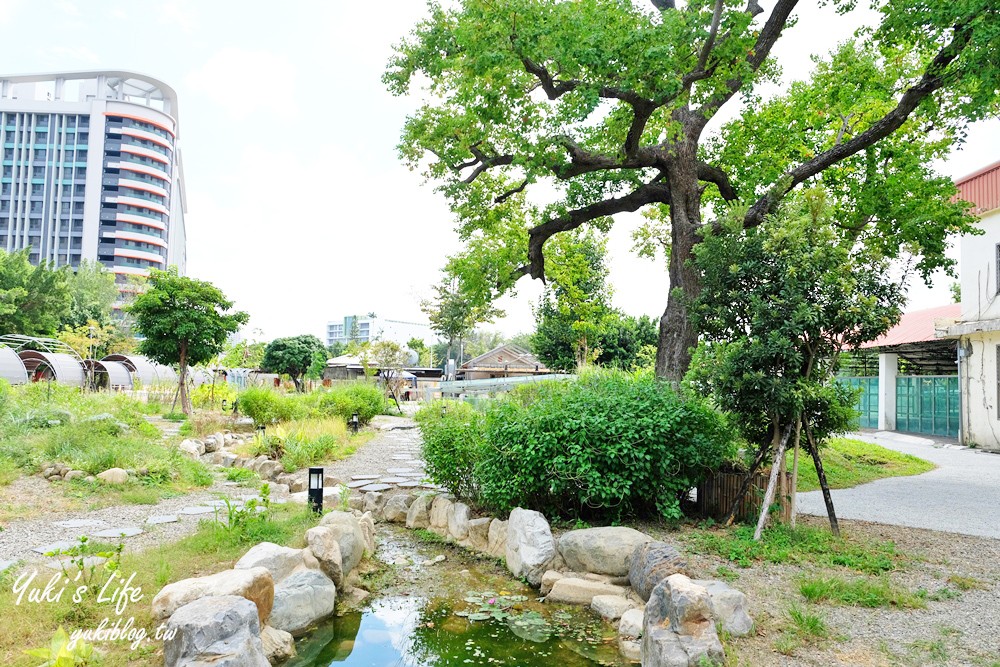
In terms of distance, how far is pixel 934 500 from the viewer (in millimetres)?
8398

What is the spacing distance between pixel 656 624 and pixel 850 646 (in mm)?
1146

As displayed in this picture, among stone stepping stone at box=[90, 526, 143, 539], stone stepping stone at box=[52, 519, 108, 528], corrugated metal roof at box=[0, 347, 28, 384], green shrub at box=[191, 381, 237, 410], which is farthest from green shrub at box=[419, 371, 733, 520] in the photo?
corrugated metal roof at box=[0, 347, 28, 384]

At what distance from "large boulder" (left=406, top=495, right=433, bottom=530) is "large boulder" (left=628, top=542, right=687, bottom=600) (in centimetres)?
299

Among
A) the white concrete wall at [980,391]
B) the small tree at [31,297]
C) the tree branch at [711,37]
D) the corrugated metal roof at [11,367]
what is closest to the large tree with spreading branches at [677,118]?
the tree branch at [711,37]

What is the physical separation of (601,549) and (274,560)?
2688 mm

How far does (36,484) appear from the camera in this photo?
294 inches

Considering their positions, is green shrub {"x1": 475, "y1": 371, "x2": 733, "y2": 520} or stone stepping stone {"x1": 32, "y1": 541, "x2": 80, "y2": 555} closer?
stone stepping stone {"x1": 32, "y1": 541, "x2": 80, "y2": 555}

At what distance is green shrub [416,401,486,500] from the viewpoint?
698 cm

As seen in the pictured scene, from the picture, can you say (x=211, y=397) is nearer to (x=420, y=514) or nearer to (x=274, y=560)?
(x=420, y=514)

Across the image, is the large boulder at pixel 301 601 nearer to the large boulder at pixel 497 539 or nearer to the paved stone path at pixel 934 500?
the large boulder at pixel 497 539

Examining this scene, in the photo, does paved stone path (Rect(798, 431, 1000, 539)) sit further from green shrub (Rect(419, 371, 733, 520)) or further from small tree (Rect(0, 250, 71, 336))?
small tree (Rect(0, 250, 71, 336))

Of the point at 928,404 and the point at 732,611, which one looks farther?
the point at 928,404

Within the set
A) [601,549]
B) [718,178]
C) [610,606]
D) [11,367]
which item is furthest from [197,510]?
[11,367]

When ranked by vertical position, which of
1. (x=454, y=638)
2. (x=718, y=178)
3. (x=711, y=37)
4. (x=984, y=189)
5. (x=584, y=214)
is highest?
(x=984, y=189)
